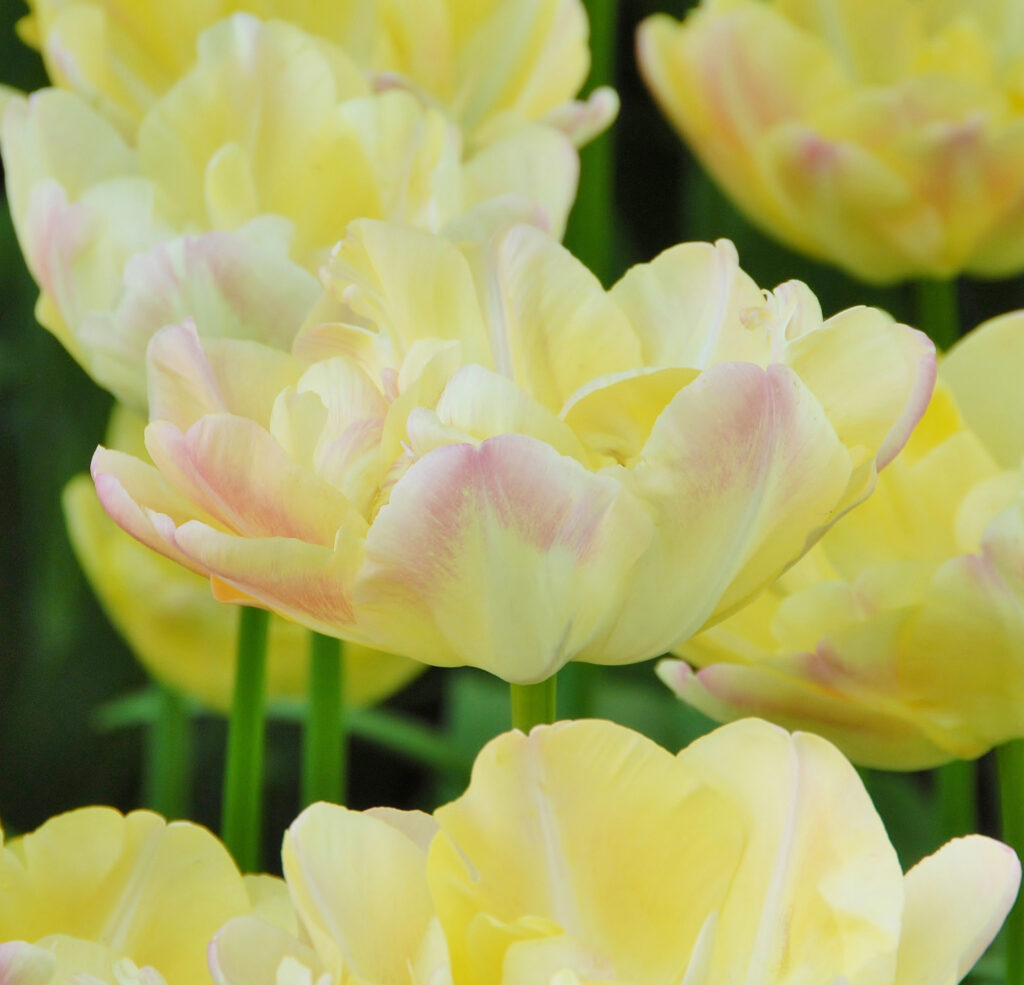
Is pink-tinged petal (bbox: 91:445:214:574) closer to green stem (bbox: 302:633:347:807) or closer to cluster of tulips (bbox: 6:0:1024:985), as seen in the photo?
cluster of tulips (bbox: 6:0:1024:985)

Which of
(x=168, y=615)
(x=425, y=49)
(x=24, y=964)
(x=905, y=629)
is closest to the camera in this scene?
(x=24, y=964)

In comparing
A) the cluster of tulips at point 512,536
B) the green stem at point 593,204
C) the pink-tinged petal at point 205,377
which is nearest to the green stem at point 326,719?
the cluster of tulips at point 512,536

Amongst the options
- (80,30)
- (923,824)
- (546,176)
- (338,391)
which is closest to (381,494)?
(338,391)

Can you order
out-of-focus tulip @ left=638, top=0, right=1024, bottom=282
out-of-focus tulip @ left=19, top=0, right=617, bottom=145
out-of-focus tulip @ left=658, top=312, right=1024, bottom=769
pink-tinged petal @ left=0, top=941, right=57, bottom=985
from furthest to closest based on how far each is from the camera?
out-of-focus tulip @ left=638, top=0, right=1024, bottom=282, out-of-focus tulip @ left=19, top=0, right=617, bottom=145, out-of-focus tulip @ left=658, top=312, right=1024, bottom=769, pink-tinged petal @ left=0, top=941, right=57, bottom=985

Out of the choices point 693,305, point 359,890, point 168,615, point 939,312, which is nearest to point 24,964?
point 359,890

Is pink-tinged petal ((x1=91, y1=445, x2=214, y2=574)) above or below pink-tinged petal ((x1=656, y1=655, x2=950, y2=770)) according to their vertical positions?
above

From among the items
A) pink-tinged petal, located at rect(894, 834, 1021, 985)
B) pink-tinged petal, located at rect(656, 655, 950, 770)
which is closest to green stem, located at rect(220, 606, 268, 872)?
pink-tinged petal, located at rect(656, 655, 950, 770)

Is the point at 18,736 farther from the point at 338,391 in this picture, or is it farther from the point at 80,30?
the point at 338,391

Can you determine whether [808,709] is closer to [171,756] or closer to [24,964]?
[24,964]
